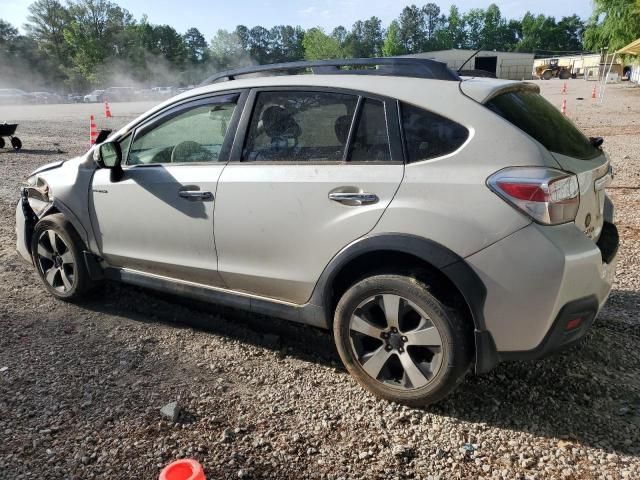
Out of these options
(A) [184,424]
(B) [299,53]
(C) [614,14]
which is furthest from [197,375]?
(B) [299,53]

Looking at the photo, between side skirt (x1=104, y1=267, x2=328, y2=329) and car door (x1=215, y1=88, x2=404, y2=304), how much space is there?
6 cm

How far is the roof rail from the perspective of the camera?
2846mm

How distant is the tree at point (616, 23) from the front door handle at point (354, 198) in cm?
3948

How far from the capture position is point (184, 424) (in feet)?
8.91

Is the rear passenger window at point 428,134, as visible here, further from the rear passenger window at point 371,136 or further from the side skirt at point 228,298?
the side skirt at point 228,298

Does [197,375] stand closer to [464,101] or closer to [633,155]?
[464,101]

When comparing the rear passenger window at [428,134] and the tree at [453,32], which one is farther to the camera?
the tree at [453,32]

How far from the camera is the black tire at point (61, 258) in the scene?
13.1ft

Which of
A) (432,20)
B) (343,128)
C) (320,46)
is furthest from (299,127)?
(432,20)

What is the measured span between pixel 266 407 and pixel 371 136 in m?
1.59

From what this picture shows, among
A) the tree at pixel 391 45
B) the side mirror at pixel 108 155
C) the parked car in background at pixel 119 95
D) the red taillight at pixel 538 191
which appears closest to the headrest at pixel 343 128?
the red taillight at pixel 538 191

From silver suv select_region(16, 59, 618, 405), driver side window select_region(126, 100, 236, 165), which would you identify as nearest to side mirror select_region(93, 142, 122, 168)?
silver suv select_region(16, 59, 618, 405)

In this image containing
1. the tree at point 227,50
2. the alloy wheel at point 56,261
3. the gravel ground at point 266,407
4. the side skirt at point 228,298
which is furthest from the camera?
the tree at point 227,50

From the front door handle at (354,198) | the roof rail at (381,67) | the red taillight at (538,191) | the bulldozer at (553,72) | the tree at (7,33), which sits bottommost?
the bulldozer at (553,72)
